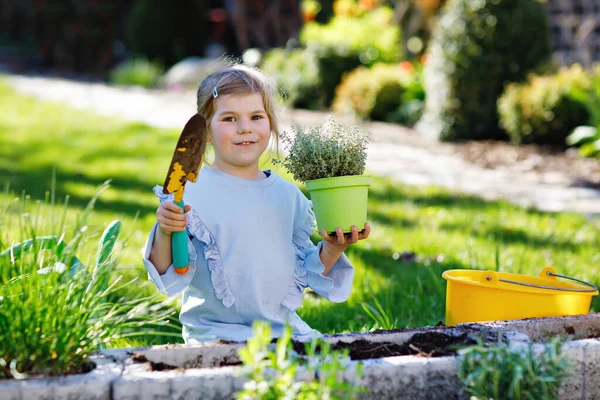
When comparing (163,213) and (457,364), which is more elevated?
(163,213)

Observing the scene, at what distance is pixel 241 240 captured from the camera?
2373mm

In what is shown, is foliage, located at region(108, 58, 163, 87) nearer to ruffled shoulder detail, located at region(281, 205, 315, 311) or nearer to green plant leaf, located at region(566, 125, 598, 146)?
green plant leaf, located at region(566, 125, 598, 146)

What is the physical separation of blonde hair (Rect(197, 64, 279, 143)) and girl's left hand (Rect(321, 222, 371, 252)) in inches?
19.8

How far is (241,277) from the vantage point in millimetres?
2375

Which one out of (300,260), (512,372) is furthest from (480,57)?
(512,372)

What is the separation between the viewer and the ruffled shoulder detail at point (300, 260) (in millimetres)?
2453

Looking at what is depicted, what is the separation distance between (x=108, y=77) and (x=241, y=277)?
12826 mm

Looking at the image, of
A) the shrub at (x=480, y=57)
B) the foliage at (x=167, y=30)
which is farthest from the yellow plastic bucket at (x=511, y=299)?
the foliage at (x=167, y=30)

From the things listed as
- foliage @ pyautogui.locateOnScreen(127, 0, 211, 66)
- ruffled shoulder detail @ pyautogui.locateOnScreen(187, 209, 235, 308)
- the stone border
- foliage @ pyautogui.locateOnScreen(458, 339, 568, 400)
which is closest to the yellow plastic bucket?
the stone border

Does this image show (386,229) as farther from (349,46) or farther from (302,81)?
(349,46)

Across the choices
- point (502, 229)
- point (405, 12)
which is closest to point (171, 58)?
point (405, 12)

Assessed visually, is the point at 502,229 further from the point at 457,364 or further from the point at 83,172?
the point at 83,172

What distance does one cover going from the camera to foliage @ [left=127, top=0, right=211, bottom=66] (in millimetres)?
14617

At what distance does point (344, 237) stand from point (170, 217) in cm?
51
